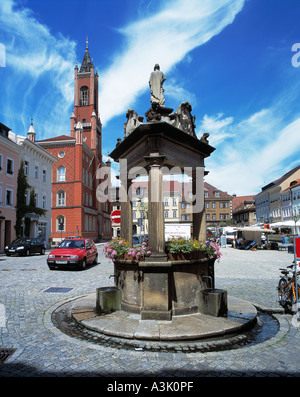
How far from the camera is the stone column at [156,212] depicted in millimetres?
5891

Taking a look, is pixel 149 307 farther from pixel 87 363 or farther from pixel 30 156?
pixel 30 156

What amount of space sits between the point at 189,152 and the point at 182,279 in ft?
9.62

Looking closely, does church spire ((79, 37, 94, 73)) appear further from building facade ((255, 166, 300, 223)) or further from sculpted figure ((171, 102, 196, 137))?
sculpted figure ((171, 102, 196, 137))

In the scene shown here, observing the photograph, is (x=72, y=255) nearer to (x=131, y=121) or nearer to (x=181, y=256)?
(x=131, y=121)

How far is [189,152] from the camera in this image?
7.21m

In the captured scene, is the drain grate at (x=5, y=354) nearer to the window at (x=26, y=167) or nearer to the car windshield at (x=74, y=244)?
the car windshield at (x=74, y=244)

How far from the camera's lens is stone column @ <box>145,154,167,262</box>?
5.89m

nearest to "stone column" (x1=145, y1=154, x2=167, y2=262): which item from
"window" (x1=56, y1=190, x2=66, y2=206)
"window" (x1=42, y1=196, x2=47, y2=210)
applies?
"window" (x1=42, y1=196, x2=47, y2=210)

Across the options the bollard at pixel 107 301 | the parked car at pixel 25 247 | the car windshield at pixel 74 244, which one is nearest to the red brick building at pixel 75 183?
the parked car at pixel 25 247

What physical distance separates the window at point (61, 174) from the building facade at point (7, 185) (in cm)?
1694

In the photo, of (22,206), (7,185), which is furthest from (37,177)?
(7,185)

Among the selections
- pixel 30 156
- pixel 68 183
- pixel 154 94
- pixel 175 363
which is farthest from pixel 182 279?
pixel 68 183

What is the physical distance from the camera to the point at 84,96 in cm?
6175

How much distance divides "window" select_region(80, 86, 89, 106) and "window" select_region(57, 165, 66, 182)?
1882 cm
